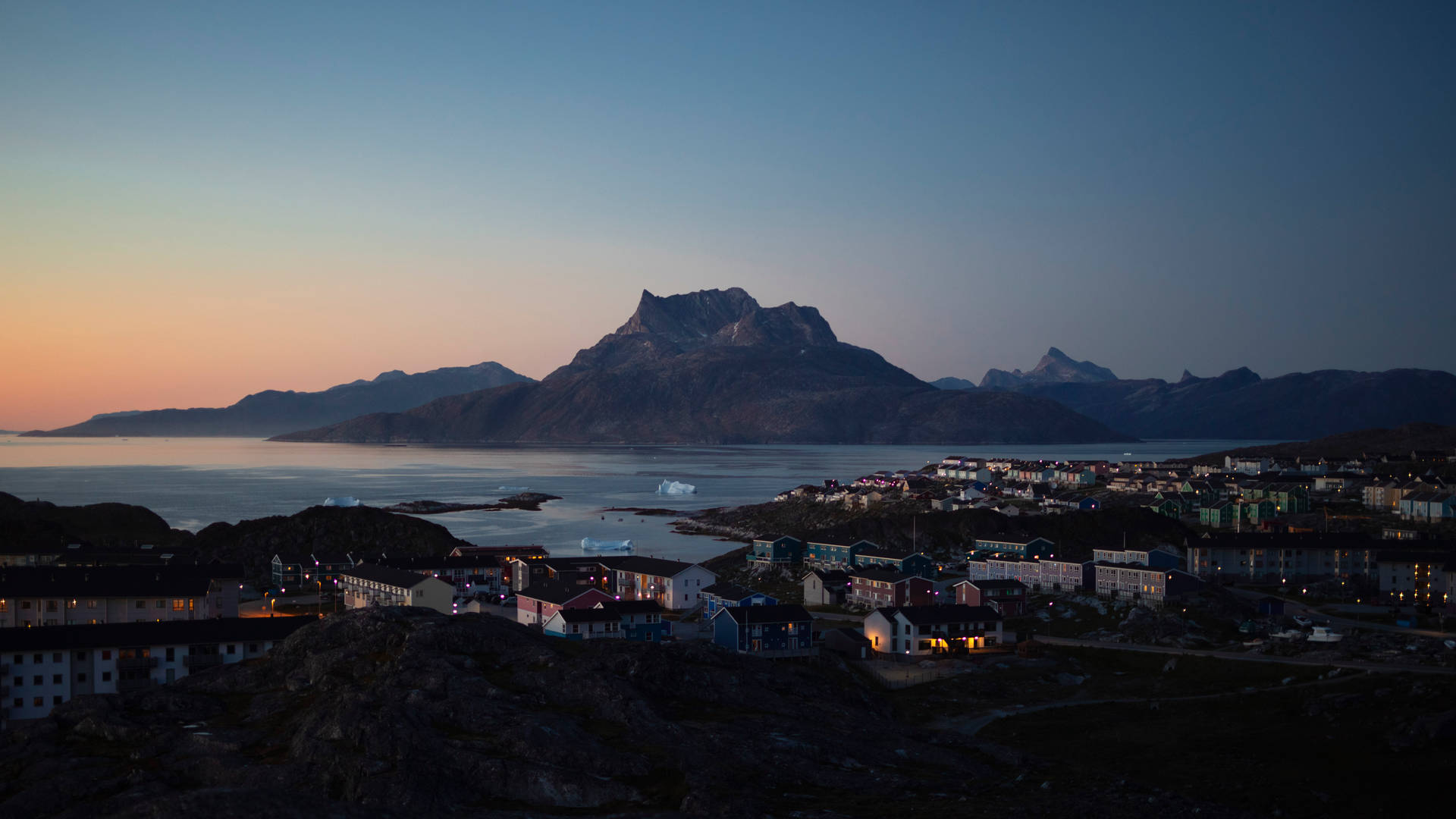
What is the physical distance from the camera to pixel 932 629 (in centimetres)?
4744

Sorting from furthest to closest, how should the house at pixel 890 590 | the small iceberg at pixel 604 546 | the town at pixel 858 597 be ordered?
1. the small iceberg at pixel 604 546
2. the house at pixel 890 590
3. the town at pixel 858 597

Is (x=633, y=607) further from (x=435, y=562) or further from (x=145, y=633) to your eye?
(x=435, y=562)

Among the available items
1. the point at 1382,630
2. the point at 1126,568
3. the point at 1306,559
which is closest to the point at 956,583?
the point at 1126,568

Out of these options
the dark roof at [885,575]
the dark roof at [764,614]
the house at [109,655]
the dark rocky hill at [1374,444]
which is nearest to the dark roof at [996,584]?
the dark roof at [885,575]

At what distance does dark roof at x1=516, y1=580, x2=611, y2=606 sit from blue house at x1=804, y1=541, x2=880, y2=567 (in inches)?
952

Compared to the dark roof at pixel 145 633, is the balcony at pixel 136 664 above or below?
below

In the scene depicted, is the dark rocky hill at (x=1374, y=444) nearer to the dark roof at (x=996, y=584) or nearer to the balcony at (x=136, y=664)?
the dark roof at (x=996, y=584)

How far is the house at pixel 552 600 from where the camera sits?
1868 inches

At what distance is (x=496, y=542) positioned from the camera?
306 feet

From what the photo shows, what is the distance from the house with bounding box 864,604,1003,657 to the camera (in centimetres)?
4728

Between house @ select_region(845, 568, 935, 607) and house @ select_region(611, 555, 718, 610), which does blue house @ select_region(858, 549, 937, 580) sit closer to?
house @ select_region(845, 568, 935, 607)

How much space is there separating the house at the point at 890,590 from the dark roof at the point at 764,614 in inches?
433

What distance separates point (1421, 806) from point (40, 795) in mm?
32758

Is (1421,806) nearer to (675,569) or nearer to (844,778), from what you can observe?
(844,778)
